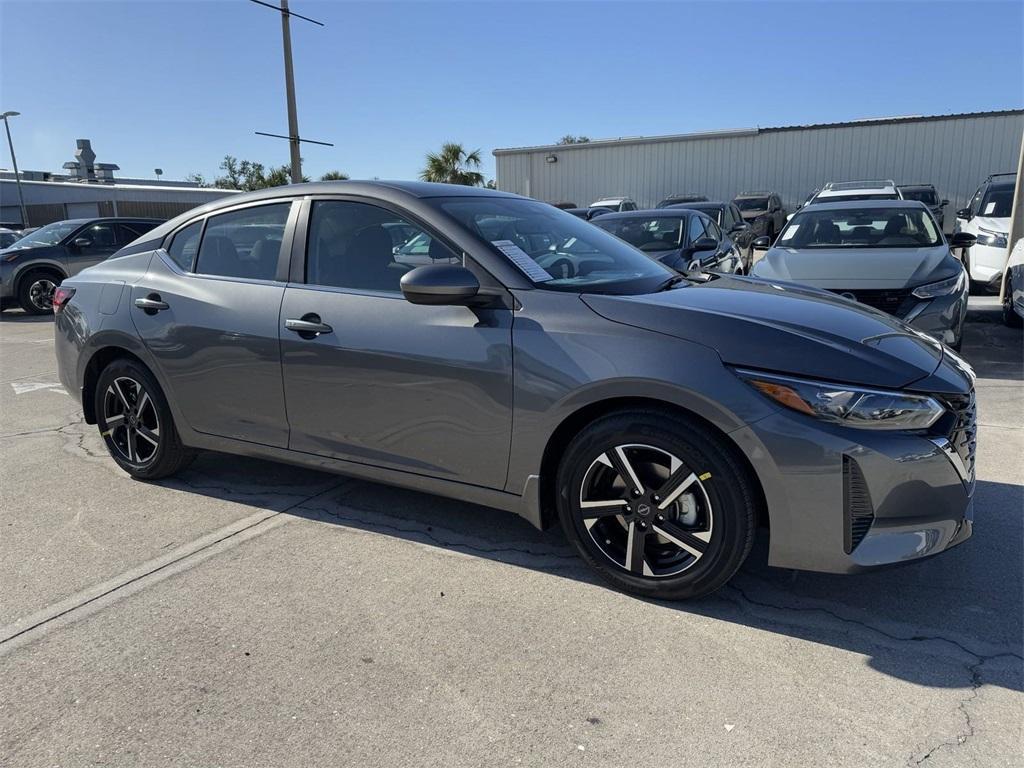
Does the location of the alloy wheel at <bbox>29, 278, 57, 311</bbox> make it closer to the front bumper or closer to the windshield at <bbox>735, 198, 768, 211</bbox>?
the front bumper

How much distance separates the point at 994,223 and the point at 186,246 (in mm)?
11365

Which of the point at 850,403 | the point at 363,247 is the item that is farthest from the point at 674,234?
the point at 850,403

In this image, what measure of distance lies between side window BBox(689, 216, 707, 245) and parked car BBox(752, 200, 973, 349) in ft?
3.26

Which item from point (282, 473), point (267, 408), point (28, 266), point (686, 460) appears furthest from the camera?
point (28, 266)

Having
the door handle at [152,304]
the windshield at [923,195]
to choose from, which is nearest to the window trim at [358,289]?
the door handle at [152,304]

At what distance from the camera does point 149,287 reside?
4.06 m

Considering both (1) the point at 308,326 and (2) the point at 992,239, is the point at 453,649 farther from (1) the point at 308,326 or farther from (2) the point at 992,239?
(2) the point at 992,239

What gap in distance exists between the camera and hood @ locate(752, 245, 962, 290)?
21.4 feet

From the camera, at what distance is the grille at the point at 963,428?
2644 millimetres

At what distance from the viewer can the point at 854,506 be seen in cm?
252

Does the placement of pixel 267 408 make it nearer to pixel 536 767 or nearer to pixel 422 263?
pixel 422 263

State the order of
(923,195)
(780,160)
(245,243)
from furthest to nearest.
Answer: (780,160) < (923,195) < (245,243)

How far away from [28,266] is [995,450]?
14.1 meters

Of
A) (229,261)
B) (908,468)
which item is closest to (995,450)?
(908,468)
